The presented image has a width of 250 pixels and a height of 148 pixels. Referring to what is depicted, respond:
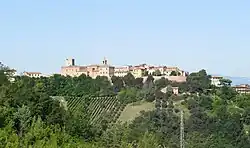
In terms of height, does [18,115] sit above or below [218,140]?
above

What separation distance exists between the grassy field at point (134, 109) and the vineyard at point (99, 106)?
507 millimetres

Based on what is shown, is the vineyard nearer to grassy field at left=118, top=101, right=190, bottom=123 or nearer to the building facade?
grassy field at left=118, top=101, right=190, bottom=123

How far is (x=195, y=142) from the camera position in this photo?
30734mm

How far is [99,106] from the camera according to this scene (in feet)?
171

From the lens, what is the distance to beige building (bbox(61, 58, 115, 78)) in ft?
281

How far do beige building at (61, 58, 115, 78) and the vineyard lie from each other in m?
28.1

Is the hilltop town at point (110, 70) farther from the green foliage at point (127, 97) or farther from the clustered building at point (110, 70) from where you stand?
the green foliage at point (127, 97)

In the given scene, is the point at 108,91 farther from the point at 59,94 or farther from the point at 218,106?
A: the point at 218,106

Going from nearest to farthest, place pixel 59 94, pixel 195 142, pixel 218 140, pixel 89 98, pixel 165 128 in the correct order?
pixel 195 142 < pixel 218 140 < pixel 165 128 < pixel 89 98 < pixel 59 94

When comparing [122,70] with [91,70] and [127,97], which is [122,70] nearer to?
[91,70]

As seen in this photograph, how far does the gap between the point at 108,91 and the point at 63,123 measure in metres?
33.9

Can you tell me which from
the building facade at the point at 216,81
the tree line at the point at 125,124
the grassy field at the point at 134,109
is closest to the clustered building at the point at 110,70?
the building facade at the point at 216,81

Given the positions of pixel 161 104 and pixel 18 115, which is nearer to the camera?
pixel 18 115

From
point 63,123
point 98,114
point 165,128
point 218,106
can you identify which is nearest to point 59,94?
point 98,114
